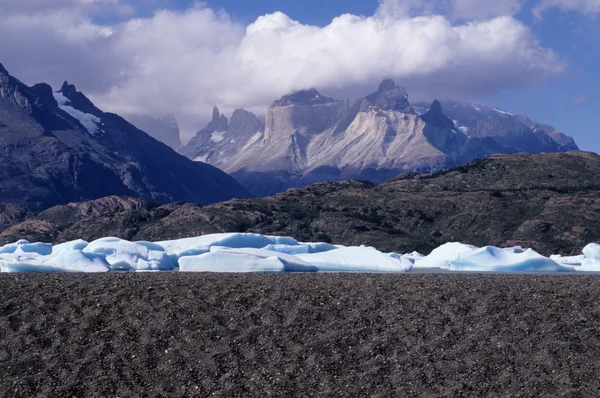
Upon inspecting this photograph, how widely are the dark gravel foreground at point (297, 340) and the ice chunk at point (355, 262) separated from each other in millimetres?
27354

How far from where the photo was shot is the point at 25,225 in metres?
125

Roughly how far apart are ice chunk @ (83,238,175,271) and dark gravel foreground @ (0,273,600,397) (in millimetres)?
26216

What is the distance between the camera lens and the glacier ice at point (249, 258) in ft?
143

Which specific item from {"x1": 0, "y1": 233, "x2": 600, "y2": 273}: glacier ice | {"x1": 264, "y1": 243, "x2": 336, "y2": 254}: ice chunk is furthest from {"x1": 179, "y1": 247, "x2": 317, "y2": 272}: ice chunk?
{"x1": 264, "y1": 243, "x2": 336, "y2": 254}: ice chunk

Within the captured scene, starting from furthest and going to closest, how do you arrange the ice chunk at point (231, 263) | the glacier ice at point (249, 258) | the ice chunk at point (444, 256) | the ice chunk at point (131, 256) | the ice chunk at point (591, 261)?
1. the ice chunk at point (591, 261)
2. the ice chunk at point (444, 256)
3. the ice chunk at point (131, 256)
4. the glacier ice at point (249, 258)
5. the ice chunk at point (231, 263)

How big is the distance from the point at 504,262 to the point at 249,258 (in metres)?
19.9

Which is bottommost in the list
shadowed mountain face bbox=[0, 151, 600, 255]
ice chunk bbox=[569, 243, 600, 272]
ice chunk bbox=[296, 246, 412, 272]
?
ice chunk bbox=[296, 246, 412, 272]

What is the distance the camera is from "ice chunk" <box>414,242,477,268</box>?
187 feet

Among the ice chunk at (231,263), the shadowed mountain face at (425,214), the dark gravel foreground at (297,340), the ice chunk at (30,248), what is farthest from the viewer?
the shadowed mountain face at (425,214)

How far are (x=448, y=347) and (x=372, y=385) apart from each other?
2.82 meters

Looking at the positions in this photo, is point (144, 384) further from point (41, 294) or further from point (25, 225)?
point (25, 225)

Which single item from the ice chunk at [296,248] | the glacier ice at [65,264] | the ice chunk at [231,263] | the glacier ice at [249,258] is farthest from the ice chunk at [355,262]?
the glacier ice at [65,264]

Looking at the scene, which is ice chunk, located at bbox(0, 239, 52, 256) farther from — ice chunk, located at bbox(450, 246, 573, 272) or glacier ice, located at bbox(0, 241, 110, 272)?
ice chunk, located at bbox(450, 246, 573, 272)

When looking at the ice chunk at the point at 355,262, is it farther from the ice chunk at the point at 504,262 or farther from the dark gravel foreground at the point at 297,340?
the dark gravel foreground at the point at 297,340
